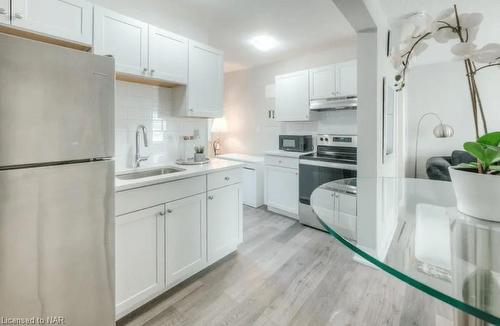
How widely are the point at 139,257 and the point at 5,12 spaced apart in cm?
166

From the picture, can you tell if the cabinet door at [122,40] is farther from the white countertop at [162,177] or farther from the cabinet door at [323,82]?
the cabinet door at [323,82]

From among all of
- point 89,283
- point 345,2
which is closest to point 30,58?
point 89,283

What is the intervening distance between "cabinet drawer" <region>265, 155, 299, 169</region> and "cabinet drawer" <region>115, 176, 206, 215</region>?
5.49 feet

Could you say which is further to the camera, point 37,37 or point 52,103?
point 37,37

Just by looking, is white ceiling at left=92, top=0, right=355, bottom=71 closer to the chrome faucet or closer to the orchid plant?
the chrome faucet

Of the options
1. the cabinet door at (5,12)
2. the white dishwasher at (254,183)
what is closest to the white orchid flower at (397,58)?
the cabinet door at (5,12)

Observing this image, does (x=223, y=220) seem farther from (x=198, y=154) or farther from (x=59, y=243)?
(x=59, y=243)

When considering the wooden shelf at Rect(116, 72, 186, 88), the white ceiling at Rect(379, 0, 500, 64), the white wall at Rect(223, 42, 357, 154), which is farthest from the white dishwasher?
the white ceiling at Rect(379, 0, 500, 64)

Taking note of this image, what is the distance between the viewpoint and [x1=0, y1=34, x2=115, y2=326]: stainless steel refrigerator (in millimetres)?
1062

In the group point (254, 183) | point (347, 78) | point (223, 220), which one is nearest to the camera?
point (223, 220)

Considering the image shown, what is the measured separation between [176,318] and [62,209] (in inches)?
40.8

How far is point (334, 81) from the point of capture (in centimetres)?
325

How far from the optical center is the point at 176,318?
5.41 feet
